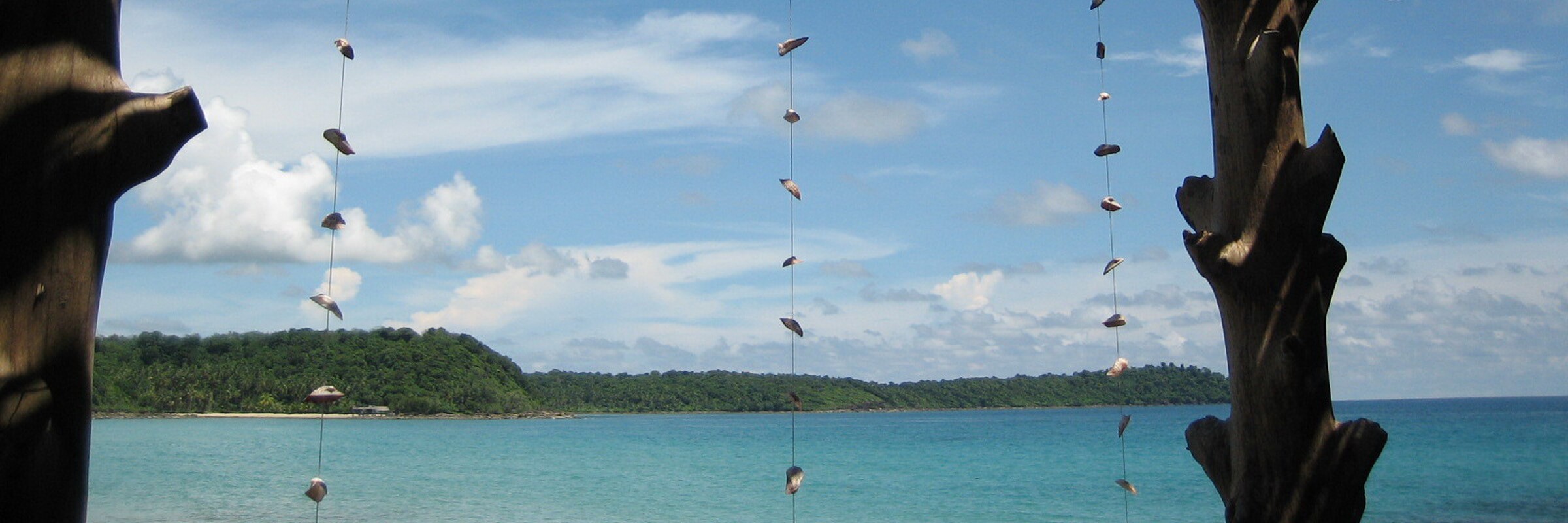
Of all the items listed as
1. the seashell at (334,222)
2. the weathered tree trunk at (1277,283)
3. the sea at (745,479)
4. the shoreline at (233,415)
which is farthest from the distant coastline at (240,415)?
the weathered tree trunk at (1277,283)

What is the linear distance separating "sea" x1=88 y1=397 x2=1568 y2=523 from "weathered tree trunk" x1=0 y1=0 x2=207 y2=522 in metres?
1.82

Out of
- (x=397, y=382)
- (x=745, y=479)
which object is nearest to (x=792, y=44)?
(x=745, y=479)

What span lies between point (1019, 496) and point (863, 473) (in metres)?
8.93

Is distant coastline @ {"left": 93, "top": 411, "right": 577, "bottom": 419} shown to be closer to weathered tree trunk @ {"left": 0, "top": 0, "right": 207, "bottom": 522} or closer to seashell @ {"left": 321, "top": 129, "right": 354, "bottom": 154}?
seashell @ {"left": 321, "top": 129, "right": 354, "bottom": 154}

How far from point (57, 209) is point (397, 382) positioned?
78162 millimetres

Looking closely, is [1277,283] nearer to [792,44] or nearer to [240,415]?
[792,44]

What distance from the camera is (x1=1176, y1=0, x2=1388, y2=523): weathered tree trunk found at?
234cm

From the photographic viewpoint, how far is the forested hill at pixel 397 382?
65.0 m

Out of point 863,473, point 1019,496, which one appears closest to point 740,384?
point 863,473

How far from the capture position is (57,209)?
165 centimetres

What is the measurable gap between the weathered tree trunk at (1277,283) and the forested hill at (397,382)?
4055cm

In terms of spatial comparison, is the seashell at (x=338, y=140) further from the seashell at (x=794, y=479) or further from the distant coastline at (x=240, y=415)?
the distant coastline at (x=240, y=415)

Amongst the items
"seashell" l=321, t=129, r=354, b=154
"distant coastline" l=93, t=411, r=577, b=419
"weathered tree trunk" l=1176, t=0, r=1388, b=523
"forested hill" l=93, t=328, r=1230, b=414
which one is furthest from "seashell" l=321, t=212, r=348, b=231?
"distant coastline" l=93, t=411, r=577, b=419

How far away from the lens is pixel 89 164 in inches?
66.1
